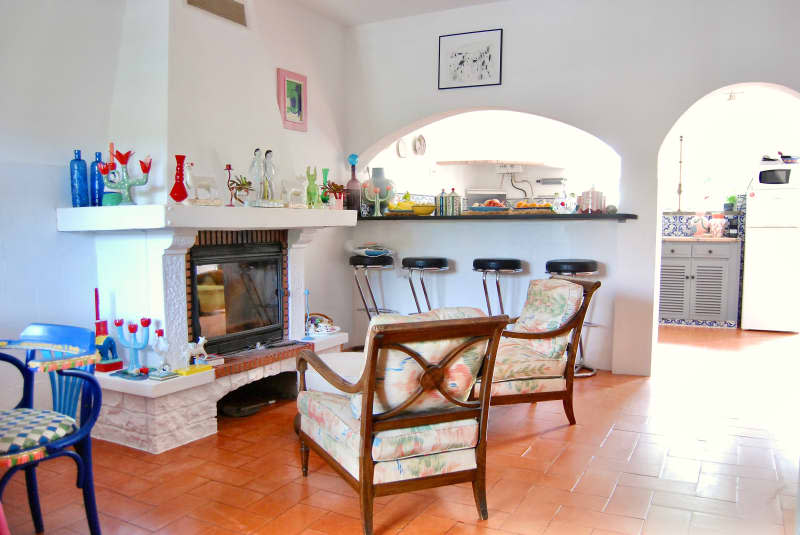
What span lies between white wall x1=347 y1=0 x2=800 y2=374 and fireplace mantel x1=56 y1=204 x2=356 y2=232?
236 centimetres

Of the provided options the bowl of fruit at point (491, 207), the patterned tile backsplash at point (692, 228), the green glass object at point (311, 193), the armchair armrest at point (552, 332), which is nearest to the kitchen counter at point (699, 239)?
the patterned tile backsplash at point (692, 228)

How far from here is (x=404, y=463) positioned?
2371 mm

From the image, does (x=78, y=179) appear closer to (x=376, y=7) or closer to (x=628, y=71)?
(x=376, y=7)

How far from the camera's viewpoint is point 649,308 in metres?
4.84

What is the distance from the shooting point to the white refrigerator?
6410 mm

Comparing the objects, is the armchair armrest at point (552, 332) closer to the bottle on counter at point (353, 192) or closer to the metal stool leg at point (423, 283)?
the metal stool leg at point (423, 283)

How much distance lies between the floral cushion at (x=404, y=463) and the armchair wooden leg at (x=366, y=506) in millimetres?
47

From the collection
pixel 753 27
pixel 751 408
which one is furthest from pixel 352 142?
pixel 751 408

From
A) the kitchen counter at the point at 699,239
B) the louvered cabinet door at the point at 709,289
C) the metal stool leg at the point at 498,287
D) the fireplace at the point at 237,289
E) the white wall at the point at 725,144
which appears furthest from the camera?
the white wall at the point at 725,144

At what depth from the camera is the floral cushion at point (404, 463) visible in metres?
2.36

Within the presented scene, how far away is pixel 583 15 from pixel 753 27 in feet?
3.96

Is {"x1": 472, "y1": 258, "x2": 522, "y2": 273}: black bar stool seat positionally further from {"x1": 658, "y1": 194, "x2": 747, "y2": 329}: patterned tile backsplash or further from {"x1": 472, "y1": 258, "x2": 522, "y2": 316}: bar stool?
{"x1": 658, "y1": 194, "x2": 747, "y2": 329}: patterned tile backsplash

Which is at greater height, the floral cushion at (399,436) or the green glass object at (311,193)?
the green glass object at (311,193)

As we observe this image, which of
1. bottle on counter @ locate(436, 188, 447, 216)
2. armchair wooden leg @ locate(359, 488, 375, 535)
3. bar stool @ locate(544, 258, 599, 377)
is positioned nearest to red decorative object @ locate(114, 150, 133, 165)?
armchair wooden leg @ locate(359, 488, 375, 535)
